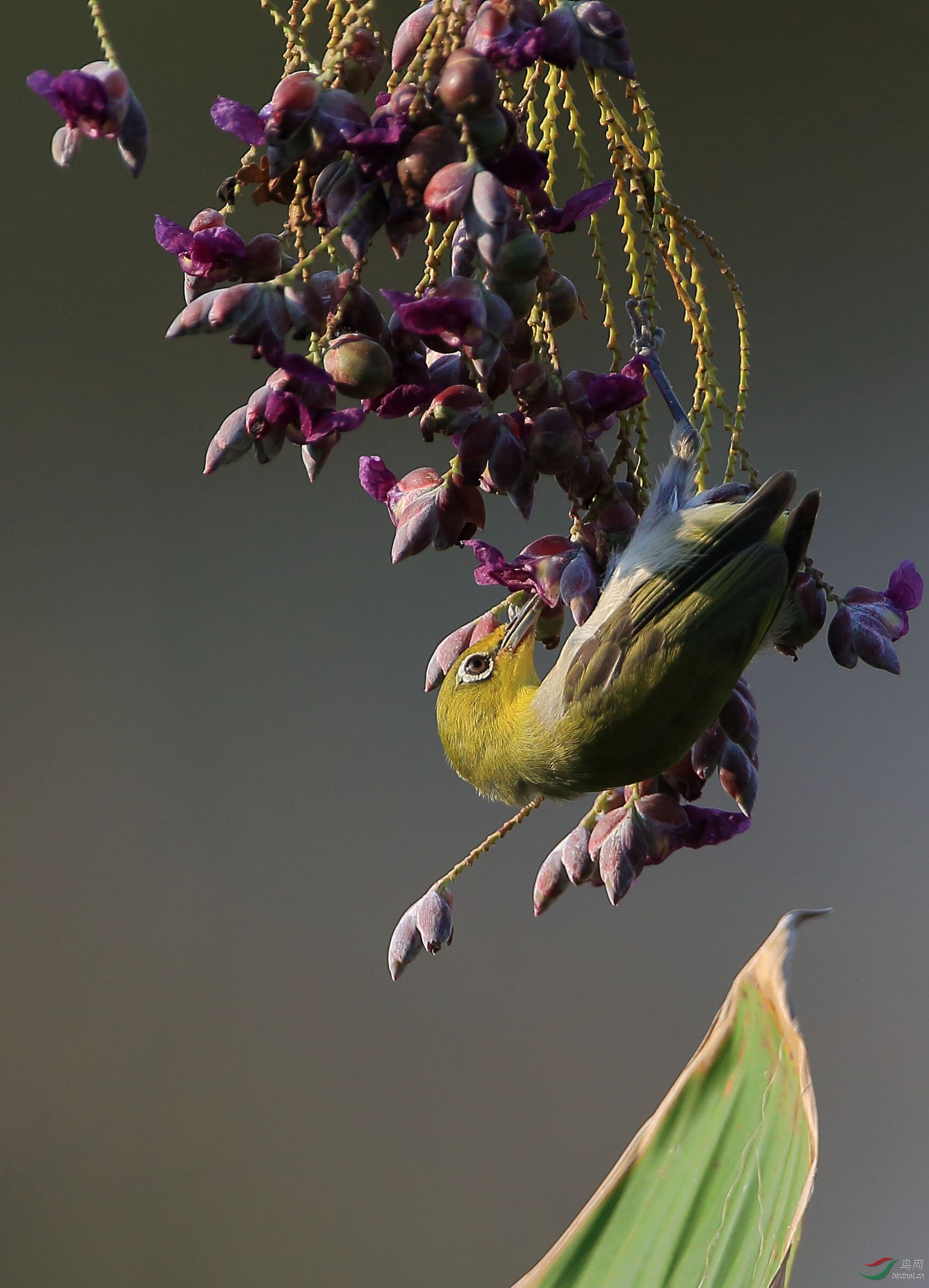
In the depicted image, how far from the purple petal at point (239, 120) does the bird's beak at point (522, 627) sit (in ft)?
0.88

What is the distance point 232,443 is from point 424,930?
0.99 feet

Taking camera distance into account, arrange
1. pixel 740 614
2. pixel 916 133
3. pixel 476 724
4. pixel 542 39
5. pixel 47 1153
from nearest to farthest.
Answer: pixel 542 39, pixel 740 614, pixel 476 724, pixel 916 133, pixel 47 1153

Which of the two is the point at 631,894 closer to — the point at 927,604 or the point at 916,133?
the point at 927,604

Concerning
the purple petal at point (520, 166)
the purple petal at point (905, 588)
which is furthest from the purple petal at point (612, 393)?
the purple petal at point (905, 588)

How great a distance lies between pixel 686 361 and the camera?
6.17ft

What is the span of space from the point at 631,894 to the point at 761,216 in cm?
131

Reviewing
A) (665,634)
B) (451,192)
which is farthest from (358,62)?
(665,634)

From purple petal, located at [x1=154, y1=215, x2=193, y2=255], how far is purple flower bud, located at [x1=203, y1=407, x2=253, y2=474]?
79 mm

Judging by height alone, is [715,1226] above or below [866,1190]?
above

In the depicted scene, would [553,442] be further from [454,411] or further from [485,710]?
[485,710]

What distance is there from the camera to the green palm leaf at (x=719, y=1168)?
2.35ft

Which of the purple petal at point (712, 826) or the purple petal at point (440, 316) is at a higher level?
the purple petal at point (440, 316)

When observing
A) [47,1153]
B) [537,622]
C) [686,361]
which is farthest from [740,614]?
[47,1153]

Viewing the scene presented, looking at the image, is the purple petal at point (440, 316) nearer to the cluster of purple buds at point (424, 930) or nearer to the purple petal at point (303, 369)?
the purple petal at point (303, 369)
